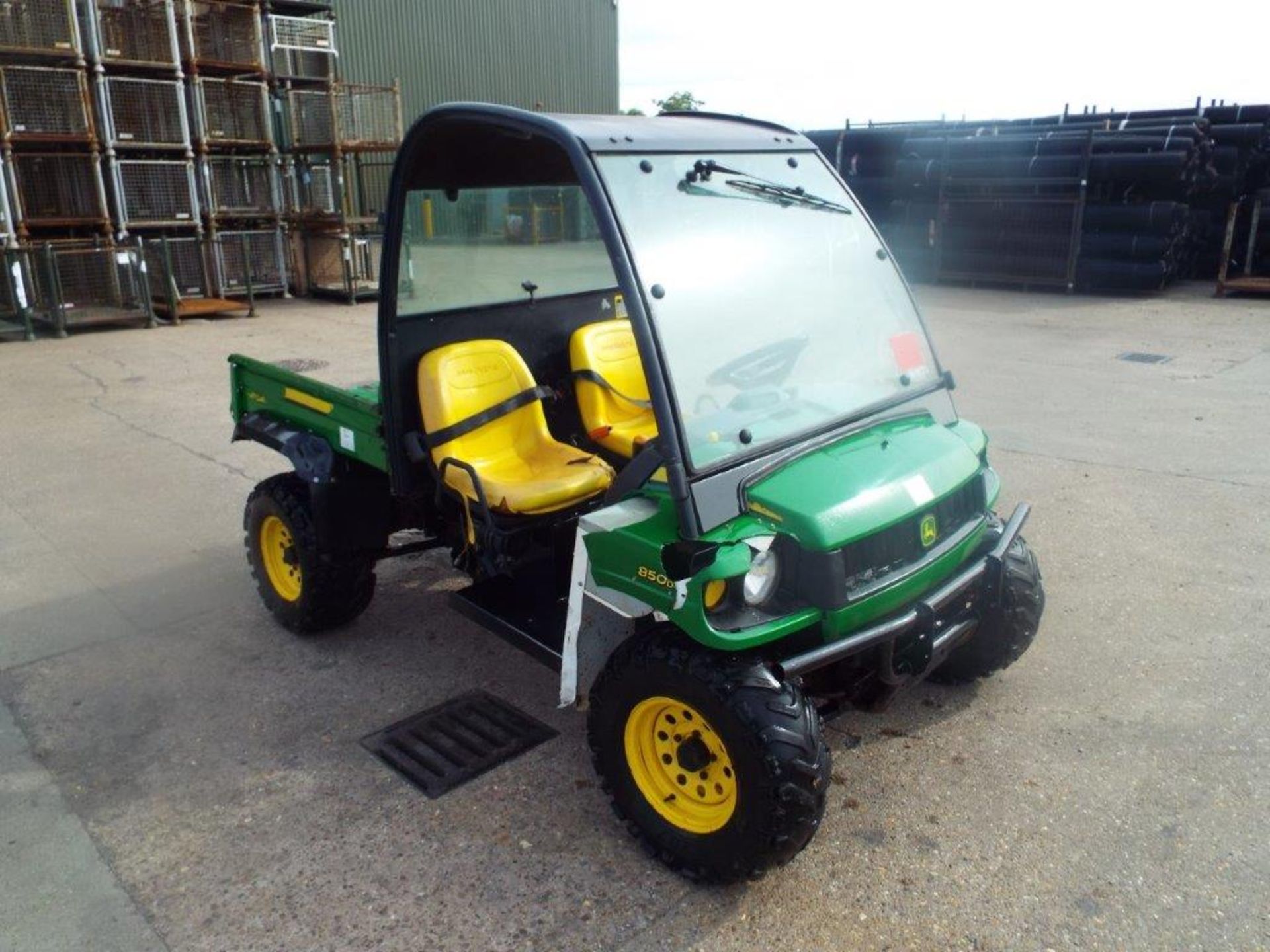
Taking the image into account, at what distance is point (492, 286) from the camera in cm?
421

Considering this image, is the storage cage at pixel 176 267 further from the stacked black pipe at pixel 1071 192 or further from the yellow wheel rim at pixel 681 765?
the yellow wheel rim at pixel 681 765

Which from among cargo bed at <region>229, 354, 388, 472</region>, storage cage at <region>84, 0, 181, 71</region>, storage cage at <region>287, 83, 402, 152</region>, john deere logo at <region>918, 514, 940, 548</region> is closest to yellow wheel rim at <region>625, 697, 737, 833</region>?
john deere logo at <region>918, 514, 940, 548</region>

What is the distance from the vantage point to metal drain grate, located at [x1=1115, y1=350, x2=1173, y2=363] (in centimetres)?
1019

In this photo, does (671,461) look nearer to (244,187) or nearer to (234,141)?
(234,141)

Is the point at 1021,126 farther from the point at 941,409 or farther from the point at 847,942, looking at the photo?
the point at 847,942

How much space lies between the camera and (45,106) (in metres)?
12.2

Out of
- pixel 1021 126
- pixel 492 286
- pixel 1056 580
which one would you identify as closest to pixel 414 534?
pixel 492 286

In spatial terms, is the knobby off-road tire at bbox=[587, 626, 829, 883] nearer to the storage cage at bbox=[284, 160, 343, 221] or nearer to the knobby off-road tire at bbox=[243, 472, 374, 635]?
the knobby off-road tire at bbox=[243, 472, 374, 635]

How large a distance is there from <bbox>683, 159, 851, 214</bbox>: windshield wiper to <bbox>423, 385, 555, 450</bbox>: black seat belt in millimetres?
1294

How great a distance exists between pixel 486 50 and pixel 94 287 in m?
13.5

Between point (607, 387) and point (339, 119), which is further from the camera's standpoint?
point (339, 119)

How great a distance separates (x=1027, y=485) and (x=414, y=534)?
3746 mm

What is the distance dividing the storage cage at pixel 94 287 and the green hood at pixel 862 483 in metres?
11.7

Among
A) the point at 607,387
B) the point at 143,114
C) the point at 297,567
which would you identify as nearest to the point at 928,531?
the point at 607,387
